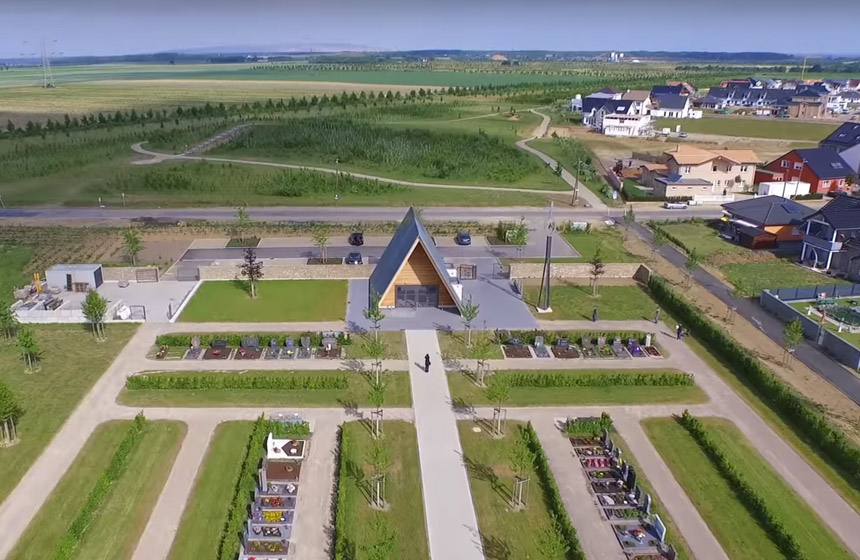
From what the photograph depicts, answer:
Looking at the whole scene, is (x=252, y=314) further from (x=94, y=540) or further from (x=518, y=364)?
(x=94, y=540)

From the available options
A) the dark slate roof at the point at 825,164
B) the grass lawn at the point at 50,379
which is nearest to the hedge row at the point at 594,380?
the grass lawn at the point at 50,379

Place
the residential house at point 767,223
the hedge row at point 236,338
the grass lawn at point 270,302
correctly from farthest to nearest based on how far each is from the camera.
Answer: the residential house at point 767,223, the grass lawn at point 270,302, the hedge row at point 236,338

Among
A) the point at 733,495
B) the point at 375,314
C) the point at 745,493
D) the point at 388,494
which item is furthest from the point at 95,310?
the point at 745,493

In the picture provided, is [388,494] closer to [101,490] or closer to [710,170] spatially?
[101,490]

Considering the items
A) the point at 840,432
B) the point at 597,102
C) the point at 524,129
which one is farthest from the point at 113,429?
the point at 597,102

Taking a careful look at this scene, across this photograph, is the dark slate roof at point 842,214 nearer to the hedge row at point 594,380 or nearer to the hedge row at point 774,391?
the hedge row at point 774,391

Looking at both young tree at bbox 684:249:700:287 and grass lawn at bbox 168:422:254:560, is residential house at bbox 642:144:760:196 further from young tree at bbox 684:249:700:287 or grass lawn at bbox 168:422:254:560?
grass lawn at bbox 168:422:254:560
